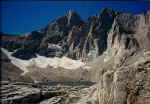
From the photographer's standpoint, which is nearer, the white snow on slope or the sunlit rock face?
the sunlit rock face

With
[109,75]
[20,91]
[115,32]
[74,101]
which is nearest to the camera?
[109,75]

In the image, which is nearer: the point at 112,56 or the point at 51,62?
the point at 112,56

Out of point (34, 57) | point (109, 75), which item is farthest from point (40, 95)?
point (34, 57)

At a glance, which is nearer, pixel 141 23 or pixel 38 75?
pixel 38 75

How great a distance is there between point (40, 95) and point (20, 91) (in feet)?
7.59

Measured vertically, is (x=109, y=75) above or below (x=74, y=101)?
above

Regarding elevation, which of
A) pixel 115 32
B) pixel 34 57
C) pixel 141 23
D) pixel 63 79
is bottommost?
pixel 63 79

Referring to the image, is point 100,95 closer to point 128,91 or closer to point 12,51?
point 128,91

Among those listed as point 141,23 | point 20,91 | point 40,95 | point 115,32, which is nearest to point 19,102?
point 20,91

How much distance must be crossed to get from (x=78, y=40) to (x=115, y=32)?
6557 centimetres

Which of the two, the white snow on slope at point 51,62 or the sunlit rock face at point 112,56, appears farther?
the white snow on slope at point 51,62

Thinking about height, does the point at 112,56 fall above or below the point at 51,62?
below

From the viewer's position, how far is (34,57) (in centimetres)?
18462

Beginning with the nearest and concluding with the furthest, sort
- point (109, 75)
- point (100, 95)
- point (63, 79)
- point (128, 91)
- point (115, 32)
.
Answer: point (128, 91) < point (109, 75) < point (100, 95) < point (63, 79) < point (115, 32)
